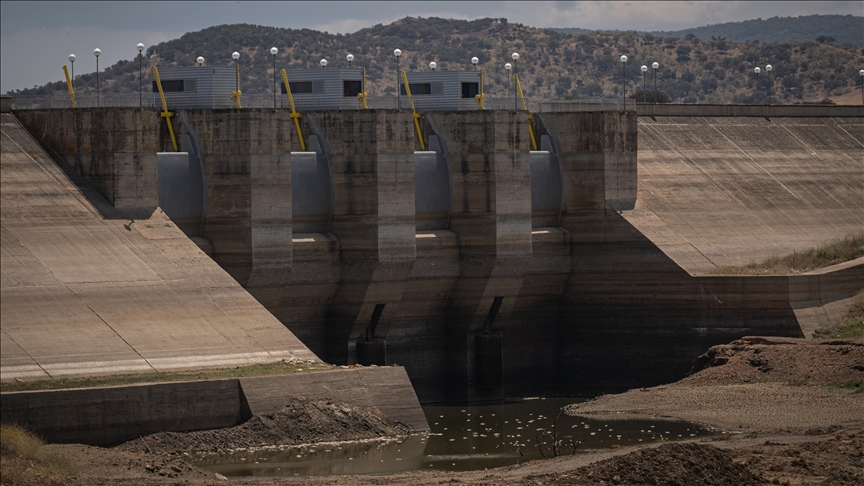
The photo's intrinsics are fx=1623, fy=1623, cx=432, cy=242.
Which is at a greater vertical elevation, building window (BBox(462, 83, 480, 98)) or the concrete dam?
building window (BBox(462, 83, 480, 98))

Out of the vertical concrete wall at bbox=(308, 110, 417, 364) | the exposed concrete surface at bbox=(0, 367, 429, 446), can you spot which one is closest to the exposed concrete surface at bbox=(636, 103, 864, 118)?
the vertical concrete wall at bbox=(308, 110, 417, 364)

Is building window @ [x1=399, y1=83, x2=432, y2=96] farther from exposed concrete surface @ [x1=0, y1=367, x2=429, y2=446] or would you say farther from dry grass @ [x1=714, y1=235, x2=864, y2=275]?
exposed concrete surface @ [x1=0, y1=367, x2=429, y2=446]

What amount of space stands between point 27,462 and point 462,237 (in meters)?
24.9

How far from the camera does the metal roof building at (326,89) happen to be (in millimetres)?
56312

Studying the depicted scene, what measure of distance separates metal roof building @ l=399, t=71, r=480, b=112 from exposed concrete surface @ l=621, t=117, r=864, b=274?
719cm

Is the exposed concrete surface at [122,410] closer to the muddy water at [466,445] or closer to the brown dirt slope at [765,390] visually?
the muddy water at [466,445]

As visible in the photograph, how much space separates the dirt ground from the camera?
32.1 m

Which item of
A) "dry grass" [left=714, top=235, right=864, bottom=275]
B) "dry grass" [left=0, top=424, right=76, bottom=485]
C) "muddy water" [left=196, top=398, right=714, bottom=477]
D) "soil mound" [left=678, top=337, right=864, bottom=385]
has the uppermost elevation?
"dry grass" [left=714, top=235, right=864, bottom=275]

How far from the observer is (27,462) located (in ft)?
104

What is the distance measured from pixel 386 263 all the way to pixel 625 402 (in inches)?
342

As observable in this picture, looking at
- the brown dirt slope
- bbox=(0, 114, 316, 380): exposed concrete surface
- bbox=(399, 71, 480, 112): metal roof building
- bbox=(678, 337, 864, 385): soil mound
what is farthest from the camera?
bbox=(399, 71, 480, 112): metal roof building

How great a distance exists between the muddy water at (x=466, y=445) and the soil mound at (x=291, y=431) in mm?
303

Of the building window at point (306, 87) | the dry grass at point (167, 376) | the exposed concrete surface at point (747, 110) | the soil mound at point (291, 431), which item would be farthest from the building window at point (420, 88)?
the soil mound at point (291, 431)

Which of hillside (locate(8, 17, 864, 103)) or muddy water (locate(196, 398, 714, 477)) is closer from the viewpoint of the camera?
muddy water (locate(196, 398, 714, 477))
